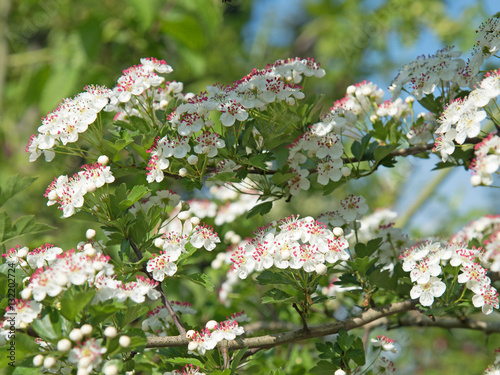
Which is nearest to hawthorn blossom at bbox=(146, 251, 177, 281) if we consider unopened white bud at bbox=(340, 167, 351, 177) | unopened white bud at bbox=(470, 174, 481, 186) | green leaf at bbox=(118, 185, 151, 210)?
green leaf at bbox=(118, 185, 151, 210)

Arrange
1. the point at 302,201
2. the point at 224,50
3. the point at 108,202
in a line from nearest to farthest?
1. the point at 108,202
2. the point at 302,201
3. the point at 224,50

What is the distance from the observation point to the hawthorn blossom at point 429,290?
5.00 feet

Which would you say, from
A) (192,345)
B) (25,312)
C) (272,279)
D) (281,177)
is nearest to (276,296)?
(272,279)

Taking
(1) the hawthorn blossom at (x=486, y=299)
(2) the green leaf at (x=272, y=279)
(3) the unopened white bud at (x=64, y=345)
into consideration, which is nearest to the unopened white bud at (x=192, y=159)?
(2) the green leaf at (x=272, y=279)

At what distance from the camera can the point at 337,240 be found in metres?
1.57

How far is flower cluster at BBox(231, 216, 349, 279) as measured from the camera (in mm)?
1477

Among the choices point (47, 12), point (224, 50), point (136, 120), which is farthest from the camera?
point (224, 50)

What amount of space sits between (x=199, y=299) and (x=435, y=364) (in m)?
3.54

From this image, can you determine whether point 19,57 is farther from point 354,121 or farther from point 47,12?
point 354,121

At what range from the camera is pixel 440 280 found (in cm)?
154

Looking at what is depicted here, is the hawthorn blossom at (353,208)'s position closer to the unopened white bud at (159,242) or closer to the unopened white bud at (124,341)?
the unopened white bud at (159,242)

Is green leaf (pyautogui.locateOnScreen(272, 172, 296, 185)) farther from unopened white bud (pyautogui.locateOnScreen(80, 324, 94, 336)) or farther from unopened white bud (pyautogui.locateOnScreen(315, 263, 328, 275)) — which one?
unopened white bud (pyautogui.locateOnScreen(80, 324, 94, 336))

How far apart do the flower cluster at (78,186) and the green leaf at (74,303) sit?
35 cm

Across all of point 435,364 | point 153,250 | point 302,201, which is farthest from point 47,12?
point 435,364
